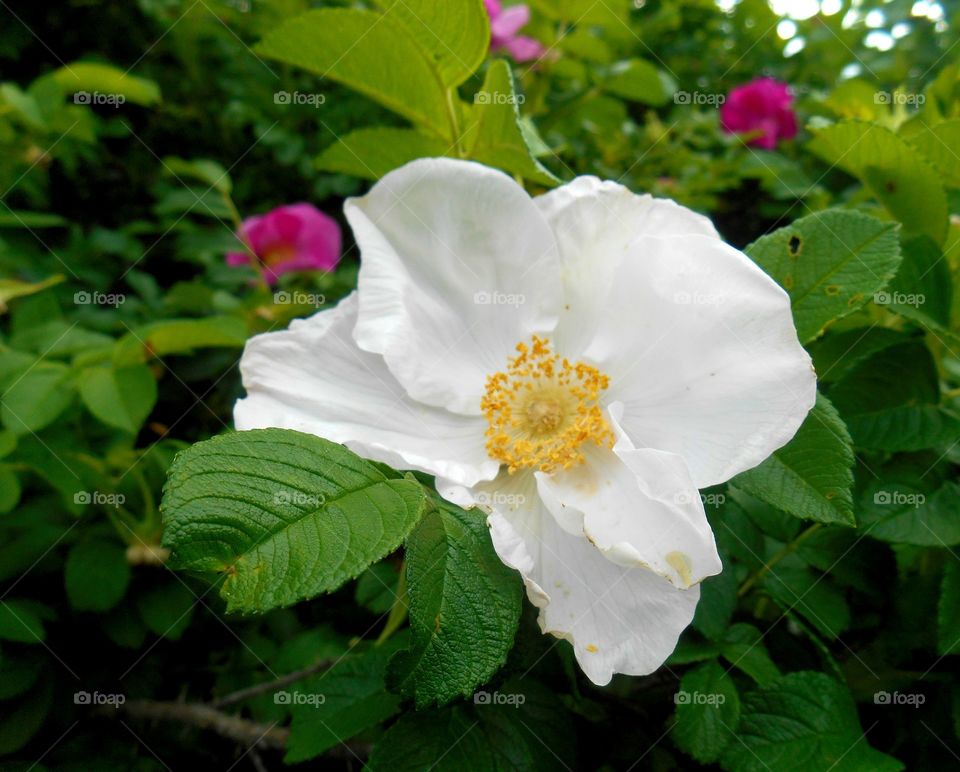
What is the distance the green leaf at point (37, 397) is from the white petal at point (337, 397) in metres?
0.58

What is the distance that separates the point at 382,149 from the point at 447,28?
222 mm

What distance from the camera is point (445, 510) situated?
92 cm

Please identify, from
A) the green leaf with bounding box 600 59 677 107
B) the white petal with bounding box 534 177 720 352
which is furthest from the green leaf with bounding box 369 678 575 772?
the green leaf with bounding box 600 59 677 107

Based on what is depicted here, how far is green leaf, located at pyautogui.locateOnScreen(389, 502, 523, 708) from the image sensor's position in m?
0.78

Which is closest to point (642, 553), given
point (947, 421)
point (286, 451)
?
point (286, 451)

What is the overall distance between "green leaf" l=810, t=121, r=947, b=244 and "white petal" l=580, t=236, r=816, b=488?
16.5 inches

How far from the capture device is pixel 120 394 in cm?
142

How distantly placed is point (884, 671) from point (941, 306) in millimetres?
578

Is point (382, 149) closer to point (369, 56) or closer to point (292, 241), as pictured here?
point (369, 56)

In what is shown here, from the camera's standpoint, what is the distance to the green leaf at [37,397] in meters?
1.35

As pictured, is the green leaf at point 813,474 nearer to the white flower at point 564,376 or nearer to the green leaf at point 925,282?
the white flower at point 564,376

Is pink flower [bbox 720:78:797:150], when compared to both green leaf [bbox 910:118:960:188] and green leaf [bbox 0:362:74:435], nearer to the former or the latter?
green leaf [bbox 910:118:960:188]

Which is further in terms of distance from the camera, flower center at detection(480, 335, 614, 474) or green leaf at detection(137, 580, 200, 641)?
green leaf at detection(137, 580, 200, 641)

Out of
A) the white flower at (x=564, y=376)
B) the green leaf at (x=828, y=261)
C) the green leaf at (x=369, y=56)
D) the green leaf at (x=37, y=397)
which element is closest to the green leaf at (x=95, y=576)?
the green leaf at (x=37, y=397)
